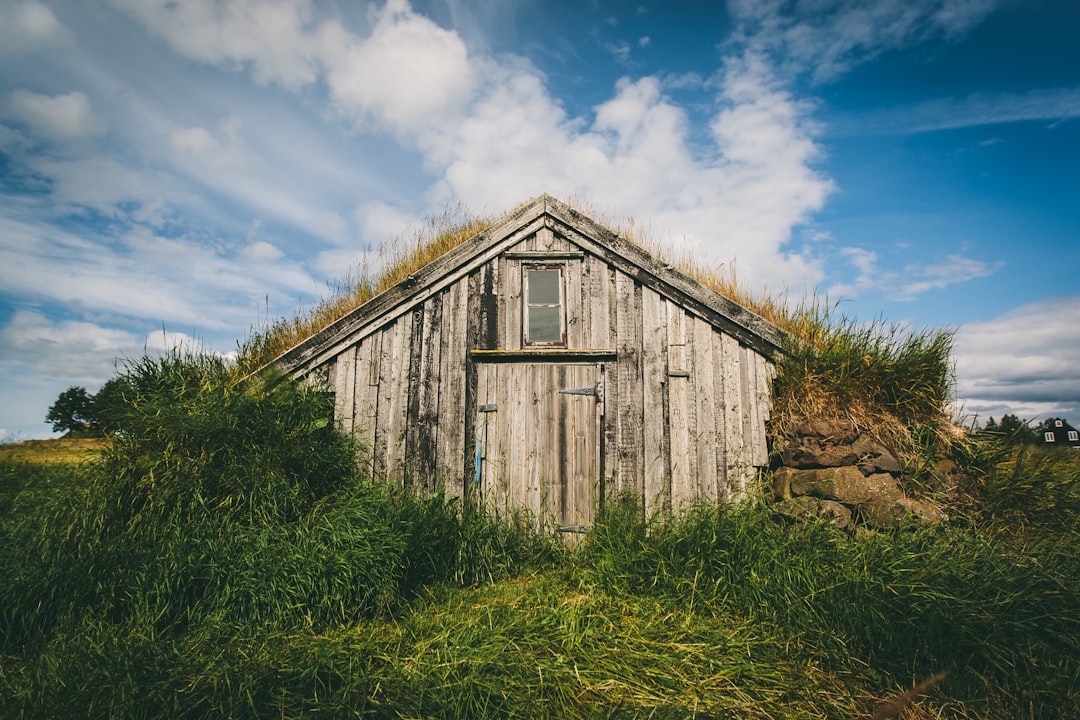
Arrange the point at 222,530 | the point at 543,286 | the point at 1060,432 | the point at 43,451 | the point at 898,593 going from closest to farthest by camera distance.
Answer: the point at 898,593, the point at 222,530, the point at 543,286, the point at 1060,432, the point at 43,451

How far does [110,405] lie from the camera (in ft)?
17.7

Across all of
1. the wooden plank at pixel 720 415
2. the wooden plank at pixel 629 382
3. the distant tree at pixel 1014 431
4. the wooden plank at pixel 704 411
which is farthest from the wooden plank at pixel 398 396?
the distant tree at pixel 1014 431

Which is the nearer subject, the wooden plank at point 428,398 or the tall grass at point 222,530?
the tall grass at point 222,530

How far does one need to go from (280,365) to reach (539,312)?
127 inches

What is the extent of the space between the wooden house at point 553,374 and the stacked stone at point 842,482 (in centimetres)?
51

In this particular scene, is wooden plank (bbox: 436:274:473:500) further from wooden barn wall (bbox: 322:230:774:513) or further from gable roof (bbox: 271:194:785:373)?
gable roof (bbox: 271:194:785:373)

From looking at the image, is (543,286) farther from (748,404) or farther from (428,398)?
(748,404)

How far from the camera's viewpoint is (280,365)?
20.6 feet

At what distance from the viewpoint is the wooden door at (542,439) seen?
246 inches

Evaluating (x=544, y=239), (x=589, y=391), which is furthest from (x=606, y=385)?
(x=544, y=239)

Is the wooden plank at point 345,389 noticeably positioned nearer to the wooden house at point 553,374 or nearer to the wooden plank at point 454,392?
the wooden house at point 553,374

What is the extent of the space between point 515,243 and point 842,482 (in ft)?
15.1

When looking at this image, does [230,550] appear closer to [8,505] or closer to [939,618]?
[8,505]

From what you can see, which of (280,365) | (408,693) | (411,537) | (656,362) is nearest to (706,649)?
(408,693)
